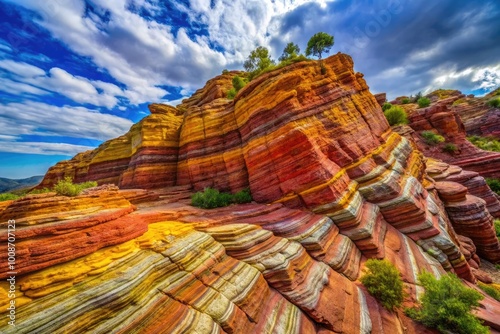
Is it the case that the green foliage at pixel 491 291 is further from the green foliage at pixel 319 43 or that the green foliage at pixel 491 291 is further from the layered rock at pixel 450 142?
the green foliage at pixel 319 43

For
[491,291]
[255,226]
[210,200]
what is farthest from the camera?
[210,200]

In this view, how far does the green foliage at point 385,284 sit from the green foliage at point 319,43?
90.9 ft

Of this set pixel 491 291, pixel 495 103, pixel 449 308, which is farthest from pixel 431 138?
pixel 495 103

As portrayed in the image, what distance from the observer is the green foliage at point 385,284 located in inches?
309

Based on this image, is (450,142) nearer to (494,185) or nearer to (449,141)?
(449,141)

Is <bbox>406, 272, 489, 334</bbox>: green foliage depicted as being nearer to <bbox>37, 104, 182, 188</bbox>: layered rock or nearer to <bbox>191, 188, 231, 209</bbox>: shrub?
<bbox>191, 188, 231, 209</bbox>: shrub

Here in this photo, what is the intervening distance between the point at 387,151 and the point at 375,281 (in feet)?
37.1

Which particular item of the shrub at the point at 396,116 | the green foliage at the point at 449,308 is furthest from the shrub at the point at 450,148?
the green foliage at the point at 449,308

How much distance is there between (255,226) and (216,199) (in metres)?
5.12

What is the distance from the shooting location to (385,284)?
8227mm

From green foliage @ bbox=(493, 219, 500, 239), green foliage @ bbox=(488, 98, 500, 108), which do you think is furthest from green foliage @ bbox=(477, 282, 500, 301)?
green foliage @ bbox=(488, 98, 500, 108)

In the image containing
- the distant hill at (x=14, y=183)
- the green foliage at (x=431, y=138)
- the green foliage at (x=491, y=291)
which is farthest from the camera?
the distant hill at (x=14, y=183)

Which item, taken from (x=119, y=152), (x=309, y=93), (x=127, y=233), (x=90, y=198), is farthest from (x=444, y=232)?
(x=119, y=152)

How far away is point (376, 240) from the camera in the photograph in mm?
10422
